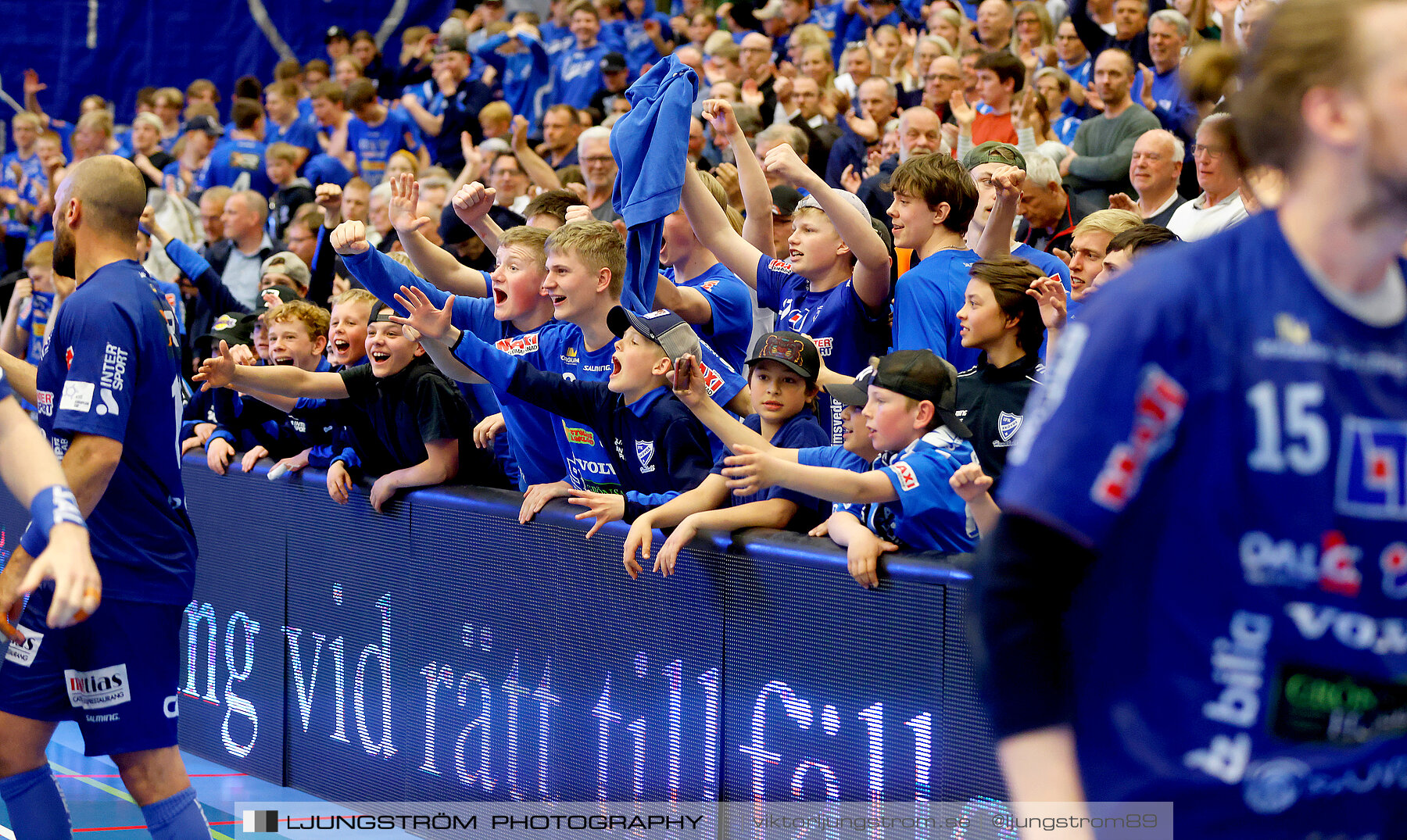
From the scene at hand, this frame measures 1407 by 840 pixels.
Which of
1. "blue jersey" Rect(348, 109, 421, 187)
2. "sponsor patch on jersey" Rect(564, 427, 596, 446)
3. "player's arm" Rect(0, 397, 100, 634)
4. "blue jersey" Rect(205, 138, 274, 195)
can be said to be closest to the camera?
"player's arm" Rect(0, 397, 100, 634)

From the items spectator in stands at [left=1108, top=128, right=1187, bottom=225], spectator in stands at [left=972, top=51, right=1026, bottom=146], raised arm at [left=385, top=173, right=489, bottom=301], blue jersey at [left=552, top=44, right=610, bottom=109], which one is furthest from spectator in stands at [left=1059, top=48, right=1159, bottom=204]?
blue jersey at [left=552, top=44, right=610, bottom=109]

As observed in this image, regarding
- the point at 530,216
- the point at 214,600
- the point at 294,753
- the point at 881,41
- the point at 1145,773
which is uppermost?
the point at 881,41

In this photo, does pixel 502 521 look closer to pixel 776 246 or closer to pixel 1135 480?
pixel 776 246

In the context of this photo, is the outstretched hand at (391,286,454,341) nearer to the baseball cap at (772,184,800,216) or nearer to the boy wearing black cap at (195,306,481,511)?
the boy wearing black cap at (195,306,481,511)

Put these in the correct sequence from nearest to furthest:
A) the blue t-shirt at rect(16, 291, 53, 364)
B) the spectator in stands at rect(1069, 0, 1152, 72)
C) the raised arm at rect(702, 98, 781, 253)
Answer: the raised arm at rect(702, 98, 781, 253), the blue t-shirt at rect(16, 291, 53, 364), the spectator in stands at rect(1069, 0, 1152, 72)

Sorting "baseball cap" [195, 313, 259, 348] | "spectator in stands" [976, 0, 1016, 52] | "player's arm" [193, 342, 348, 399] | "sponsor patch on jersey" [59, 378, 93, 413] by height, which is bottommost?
"sponsor patch on jersey" [59, 378, 93, 413]

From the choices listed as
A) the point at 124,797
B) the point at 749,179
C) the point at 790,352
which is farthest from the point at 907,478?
A: the point at 124,797

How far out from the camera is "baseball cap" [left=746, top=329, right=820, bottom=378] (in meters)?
4.45

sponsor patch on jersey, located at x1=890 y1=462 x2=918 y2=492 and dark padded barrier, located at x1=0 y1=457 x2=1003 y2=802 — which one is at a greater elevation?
sponsor patch on jersey, located at x1=890 y1=462 x2=918 y2=492

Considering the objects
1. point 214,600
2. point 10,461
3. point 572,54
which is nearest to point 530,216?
point 214,600

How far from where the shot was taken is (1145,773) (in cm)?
164

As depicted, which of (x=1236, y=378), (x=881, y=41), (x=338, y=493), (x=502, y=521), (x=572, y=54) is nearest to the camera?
(x=1236, y=378)

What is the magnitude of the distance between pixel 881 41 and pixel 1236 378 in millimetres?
10225

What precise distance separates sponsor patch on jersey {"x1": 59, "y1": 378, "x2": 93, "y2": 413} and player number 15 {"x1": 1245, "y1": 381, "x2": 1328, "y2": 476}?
124 inches
